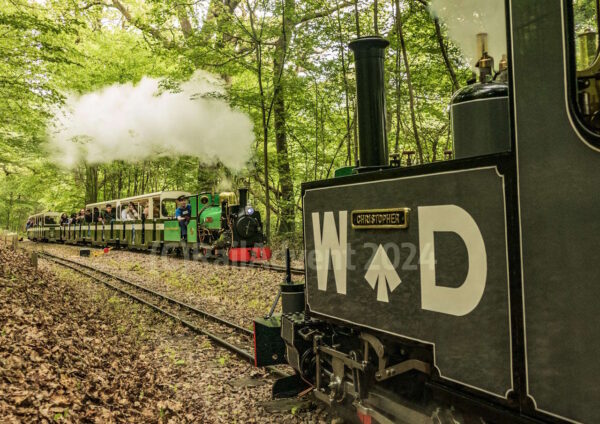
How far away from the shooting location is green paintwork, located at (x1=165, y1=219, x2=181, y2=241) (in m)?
17.2

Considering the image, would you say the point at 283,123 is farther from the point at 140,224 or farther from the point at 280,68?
the point at 140,224

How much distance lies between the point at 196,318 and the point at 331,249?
551 centimetres

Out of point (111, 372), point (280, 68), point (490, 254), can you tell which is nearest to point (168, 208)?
point (280, 68)

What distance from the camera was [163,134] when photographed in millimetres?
17953

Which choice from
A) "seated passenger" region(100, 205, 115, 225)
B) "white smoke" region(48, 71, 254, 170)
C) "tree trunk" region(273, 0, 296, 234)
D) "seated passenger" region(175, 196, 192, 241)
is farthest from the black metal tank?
"seated passenger" region(100, 205, 115, 225)

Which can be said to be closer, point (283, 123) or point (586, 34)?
point (586, 34)

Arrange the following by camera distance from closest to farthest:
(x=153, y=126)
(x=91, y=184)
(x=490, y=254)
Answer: (x=490, y=254), (x=153, y=126), (x=91, y=184)

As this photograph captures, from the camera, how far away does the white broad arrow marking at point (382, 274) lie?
2539 mm

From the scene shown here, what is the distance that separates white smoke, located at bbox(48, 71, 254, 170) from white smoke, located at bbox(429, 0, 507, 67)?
12.2 m

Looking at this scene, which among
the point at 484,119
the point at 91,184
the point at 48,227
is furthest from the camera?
the point at 48,227

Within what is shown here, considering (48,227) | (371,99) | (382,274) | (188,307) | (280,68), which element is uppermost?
(280,68)

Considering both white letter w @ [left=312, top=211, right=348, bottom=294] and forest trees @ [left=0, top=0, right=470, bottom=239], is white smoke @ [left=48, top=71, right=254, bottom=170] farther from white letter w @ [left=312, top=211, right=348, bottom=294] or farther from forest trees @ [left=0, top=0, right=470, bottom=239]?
white letter w @ [left=312, top=211, right=348, bottom=294]

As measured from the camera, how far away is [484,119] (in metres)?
2.23

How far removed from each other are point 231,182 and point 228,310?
13.3 m
